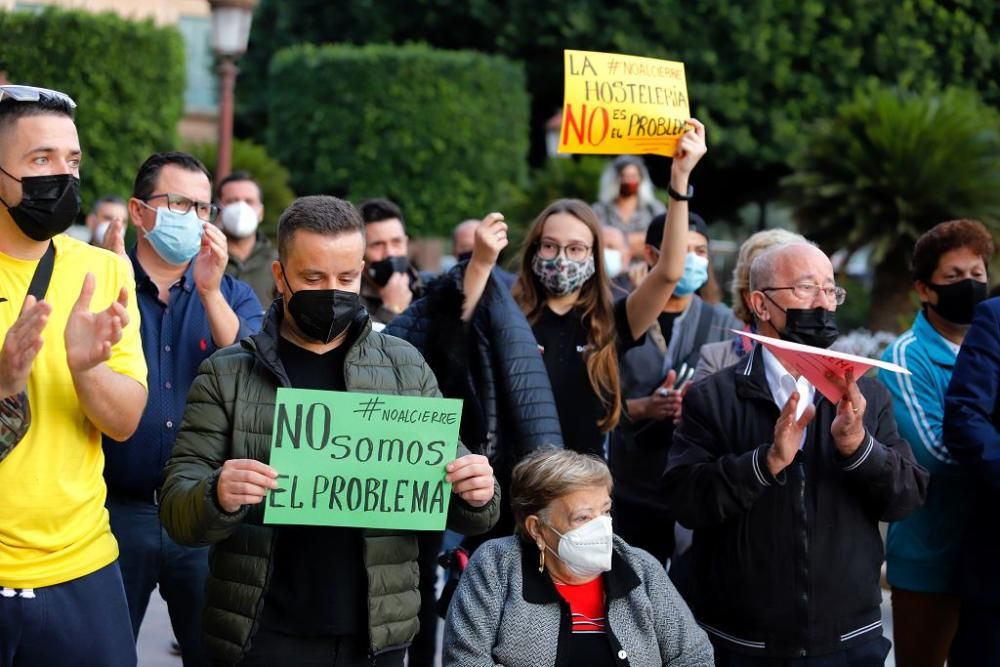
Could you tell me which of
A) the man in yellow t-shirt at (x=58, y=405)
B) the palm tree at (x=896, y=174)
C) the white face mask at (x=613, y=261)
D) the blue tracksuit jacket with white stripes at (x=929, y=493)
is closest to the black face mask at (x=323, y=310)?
the man in yellow t-shirt at (x=58, y=405)

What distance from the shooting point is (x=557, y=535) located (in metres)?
4.08

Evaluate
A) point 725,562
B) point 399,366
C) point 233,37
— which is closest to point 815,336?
point 725,562

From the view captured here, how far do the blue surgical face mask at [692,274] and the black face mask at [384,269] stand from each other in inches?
51.1

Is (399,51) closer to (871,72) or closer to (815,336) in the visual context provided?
(871,72)

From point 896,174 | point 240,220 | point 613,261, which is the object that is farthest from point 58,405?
point 896,174

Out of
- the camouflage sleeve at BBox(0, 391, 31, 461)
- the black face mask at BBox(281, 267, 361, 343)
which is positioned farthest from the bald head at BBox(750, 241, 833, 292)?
the camouflage sleeve at BBox(0, 391, 31, 461)

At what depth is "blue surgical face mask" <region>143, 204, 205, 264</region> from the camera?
487 centimetres

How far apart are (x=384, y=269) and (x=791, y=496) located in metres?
2.76

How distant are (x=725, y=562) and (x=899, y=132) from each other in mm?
9481

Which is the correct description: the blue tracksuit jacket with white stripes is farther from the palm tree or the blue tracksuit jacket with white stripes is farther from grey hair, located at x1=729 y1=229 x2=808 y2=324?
the palm tree

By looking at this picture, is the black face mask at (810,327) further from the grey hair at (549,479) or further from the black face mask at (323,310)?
the black face mask at (323,310)

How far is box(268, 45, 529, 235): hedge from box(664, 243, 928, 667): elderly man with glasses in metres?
18.2

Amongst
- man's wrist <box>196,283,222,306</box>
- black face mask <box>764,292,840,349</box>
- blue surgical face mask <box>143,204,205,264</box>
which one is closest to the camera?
black face mask <box>764,292,840,349</box>

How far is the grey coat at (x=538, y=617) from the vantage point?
3.99 metres
